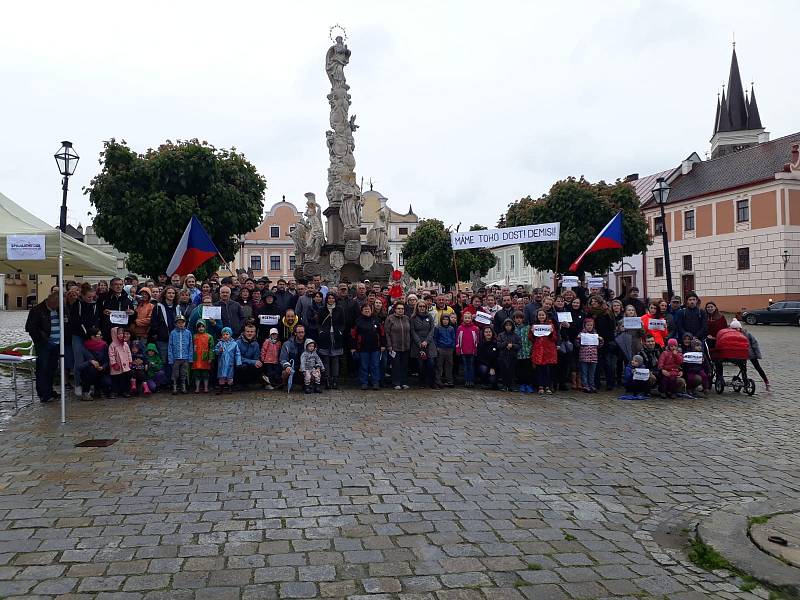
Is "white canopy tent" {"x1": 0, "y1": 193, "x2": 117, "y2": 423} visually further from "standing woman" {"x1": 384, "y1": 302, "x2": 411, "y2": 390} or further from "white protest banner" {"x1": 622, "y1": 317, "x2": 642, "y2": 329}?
"white protest banner" {"x1": 622, "y1": 317, "x2": 642, "y2": 329}

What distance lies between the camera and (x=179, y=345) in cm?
Answer: 1163

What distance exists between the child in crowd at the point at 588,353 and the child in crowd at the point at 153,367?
25.2 ft

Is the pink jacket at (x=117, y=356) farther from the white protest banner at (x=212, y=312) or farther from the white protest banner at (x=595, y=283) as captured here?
the white protest banner at (x=595, y=283)

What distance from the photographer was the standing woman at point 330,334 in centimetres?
1250

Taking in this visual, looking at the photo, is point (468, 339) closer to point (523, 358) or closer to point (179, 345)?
point (523, 358)

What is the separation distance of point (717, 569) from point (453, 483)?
8.04ft

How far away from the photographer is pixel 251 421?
9.23m

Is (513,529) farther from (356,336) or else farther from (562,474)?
(356,336)

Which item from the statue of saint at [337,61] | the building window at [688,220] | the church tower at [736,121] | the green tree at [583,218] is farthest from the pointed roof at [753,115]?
the statue of saint at [337,61]

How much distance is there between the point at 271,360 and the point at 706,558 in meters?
8.77

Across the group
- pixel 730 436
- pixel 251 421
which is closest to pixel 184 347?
pixel 251 421

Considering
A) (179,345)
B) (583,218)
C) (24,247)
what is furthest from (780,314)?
(24,247)

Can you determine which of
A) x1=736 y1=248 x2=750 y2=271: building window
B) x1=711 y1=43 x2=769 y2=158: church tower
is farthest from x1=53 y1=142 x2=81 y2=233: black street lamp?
x1=711 y1=43 x2=769 y2=158: church tower

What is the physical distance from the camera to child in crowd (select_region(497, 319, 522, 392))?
12.5 m
